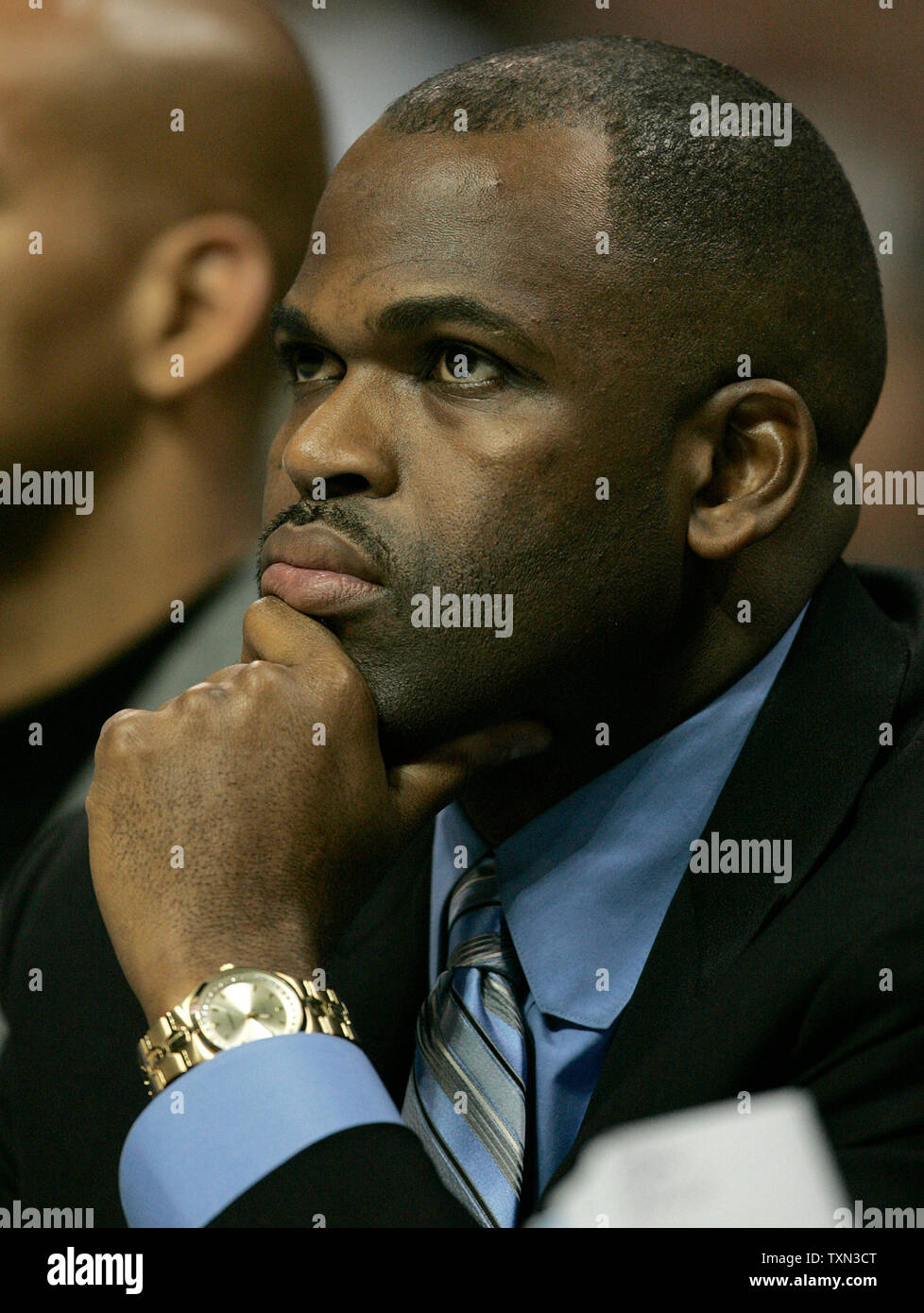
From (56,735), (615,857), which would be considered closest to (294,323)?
(615,857)

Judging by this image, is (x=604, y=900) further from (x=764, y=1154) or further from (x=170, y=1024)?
(x=170, y=1024)

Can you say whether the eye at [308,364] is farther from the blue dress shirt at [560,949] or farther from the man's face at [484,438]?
the blue dress shirt at [560,949]

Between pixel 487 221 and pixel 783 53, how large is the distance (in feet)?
2.20

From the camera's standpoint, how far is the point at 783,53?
1.85 meters

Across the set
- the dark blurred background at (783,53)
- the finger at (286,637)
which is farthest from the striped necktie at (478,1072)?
the dark blurred background at (783,53)

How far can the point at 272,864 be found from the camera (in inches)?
51.6

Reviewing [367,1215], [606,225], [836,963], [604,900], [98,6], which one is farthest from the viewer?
[98,6]

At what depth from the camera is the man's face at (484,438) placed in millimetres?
1407

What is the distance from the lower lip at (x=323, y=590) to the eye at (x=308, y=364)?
0.74 feet

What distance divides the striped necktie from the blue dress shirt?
33 mm

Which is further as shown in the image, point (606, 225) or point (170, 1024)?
point (606, 225)

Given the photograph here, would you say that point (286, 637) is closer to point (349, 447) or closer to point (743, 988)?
point (349, 447)

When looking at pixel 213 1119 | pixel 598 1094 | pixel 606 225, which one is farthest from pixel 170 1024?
pixel 606 225
